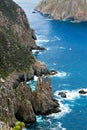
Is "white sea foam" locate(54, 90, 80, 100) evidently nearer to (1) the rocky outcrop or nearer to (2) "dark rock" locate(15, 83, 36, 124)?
(1) the rocky outcrop

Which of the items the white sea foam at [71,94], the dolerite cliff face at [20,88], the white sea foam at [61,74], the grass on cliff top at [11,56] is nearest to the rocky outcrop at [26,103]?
the dolerite cliff face at [20,88]

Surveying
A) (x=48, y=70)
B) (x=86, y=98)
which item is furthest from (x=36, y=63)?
(x=86, y=98)

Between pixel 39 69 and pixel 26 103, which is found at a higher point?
pixel 26 103

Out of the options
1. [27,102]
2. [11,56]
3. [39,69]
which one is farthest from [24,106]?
[39,69]

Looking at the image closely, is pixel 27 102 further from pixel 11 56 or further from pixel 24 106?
pixel 11 56

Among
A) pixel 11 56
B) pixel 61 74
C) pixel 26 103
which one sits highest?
pixel 26 103

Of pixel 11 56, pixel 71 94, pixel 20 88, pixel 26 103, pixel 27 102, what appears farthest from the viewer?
pixel 11 56

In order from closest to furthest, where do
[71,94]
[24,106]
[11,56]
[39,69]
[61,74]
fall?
[24,106]
[71,94]
[11,56]
[39,69]
[61,74]

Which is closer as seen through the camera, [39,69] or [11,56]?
[11,56]

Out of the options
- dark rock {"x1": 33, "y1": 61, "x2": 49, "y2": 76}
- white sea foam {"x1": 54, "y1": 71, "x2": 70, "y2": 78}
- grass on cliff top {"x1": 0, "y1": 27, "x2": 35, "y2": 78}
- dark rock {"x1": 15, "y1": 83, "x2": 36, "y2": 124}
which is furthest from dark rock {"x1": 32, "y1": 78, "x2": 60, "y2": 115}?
white sea foam {"x1": 54, "y1": 71, "x2": 70, "y2": 78}
